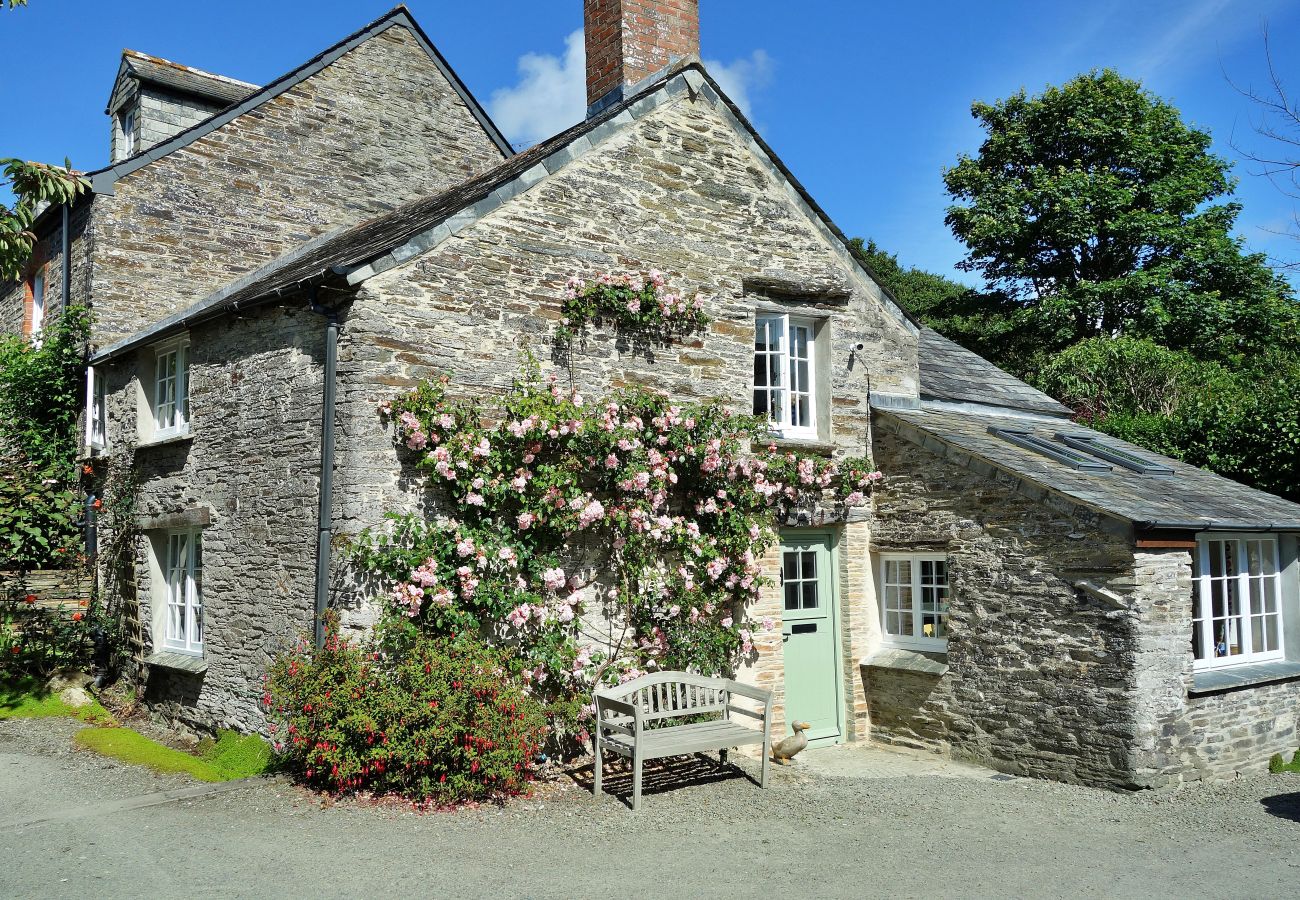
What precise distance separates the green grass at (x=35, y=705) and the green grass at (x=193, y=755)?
94 cm

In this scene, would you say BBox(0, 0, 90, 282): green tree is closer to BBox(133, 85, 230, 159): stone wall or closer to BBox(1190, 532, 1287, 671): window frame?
BBox(133, 85, 230, 159): stone wall

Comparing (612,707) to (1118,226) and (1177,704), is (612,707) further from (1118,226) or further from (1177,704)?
(1118,226)

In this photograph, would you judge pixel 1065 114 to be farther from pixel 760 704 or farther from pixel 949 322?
pixel 760 704

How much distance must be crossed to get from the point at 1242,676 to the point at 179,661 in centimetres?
1143

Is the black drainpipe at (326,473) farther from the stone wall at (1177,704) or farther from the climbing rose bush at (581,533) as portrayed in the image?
the stone wall at (1177,704)

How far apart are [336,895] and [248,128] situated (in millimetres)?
12497

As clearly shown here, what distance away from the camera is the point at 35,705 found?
1197 centimetres

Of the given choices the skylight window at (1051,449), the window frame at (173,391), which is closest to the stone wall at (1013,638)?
the skylight window at (1051,449)

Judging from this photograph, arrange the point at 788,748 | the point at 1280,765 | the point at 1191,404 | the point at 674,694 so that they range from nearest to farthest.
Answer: the point at 674,694 < the point at 788,748 < the point at 1280,765 < the point at 1191,404

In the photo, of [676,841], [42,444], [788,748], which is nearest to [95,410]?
[42,444]

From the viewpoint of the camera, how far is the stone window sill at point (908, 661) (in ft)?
35.1

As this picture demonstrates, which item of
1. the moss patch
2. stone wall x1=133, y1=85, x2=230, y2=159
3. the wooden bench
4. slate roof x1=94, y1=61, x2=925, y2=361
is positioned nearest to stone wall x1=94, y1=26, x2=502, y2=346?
slate roof x1=94, y1=61, x2=925, y2=361

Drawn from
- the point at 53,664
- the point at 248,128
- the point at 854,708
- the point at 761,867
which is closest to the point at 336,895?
the point at 761,867

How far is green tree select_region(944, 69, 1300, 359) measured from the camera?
25234 millimetres
